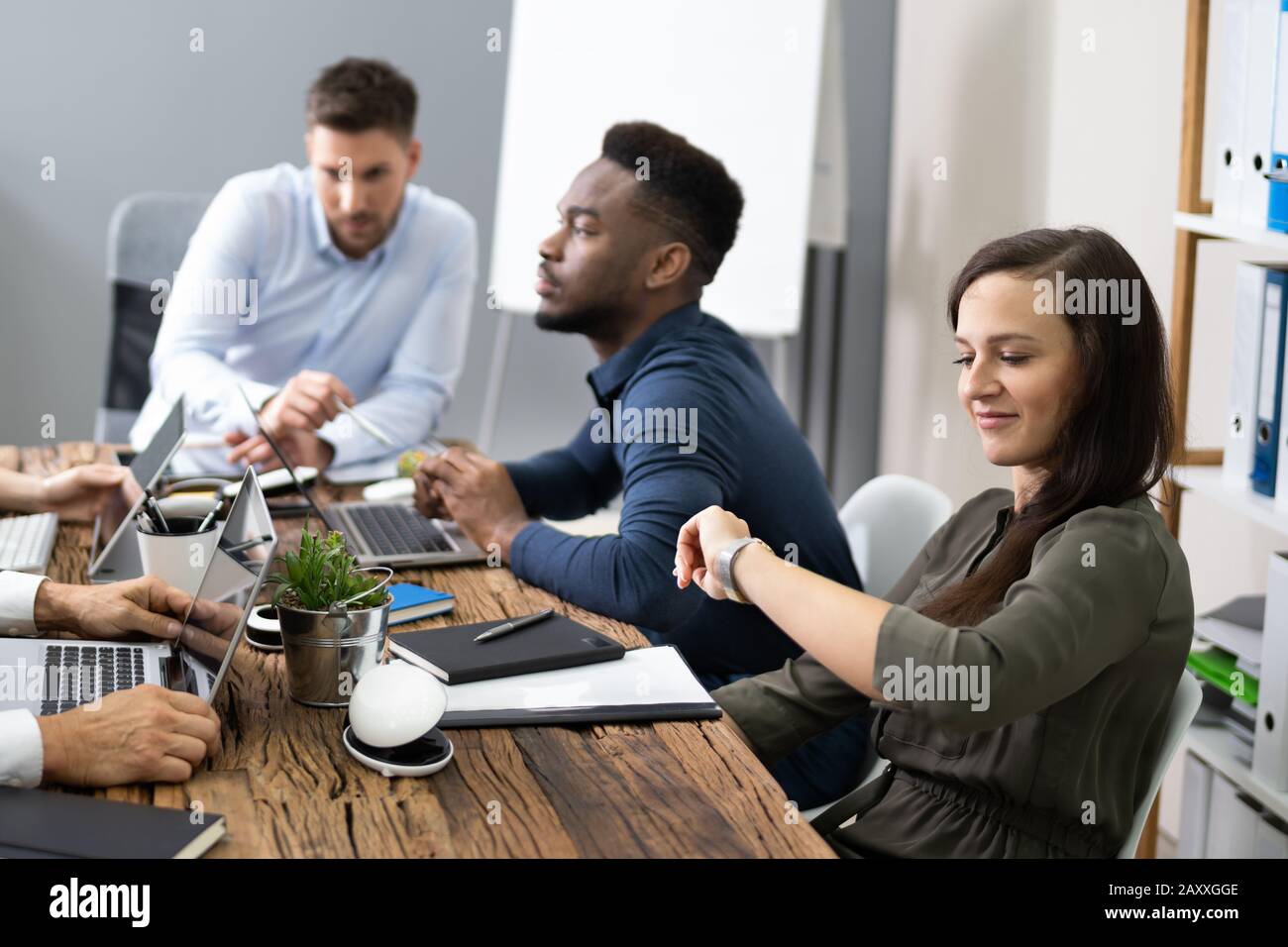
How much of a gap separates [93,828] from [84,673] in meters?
0.35

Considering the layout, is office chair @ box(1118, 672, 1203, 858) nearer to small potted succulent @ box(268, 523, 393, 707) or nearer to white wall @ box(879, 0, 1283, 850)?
small potted succulent @ box(268, 523, 393, 707)

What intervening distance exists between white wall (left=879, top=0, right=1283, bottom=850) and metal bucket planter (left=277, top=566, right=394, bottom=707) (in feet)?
5.11

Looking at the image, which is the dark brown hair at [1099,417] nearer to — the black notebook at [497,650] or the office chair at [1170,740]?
the office chair at [1170,740]

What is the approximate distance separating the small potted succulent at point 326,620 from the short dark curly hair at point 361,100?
1.90 metres

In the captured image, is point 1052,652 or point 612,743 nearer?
point 1052,652

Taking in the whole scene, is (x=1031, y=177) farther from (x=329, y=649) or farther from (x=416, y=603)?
(x=329, y=649)

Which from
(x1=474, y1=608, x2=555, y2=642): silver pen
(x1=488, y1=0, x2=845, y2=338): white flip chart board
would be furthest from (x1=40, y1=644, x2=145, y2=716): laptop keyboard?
(x1=488, y1=0, x2=845, y2=338): white flip chart board

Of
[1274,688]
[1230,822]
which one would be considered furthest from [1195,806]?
[1274,688]

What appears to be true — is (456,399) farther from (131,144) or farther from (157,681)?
(157,681)

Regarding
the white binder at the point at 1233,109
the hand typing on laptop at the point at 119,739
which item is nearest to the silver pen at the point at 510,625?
the hand typing on laptop at the point at 119,739

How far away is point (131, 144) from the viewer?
3717 millimetres

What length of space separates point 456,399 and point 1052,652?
3.14 m
